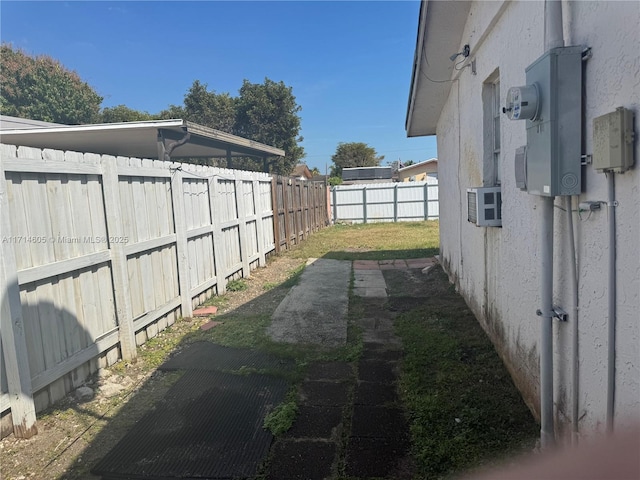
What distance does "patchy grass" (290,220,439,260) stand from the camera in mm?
10242

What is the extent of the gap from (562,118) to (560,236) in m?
0.63

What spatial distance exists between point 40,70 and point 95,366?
3078 centimetres

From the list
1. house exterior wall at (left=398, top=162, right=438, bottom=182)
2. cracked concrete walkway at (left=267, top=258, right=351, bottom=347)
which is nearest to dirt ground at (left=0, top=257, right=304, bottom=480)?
cracked concrete walkway at (left=267, top=258, right=351, bottom=347)

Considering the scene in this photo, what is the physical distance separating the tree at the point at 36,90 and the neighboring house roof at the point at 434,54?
2723cm

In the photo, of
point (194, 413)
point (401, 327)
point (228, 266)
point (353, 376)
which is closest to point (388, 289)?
point (401, 327)

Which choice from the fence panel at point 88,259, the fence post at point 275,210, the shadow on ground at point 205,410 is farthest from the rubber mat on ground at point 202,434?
the fence post at point 275,210

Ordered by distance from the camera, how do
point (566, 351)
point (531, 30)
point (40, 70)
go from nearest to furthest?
point (566, 351)
point (531, 30)
point (40, 70)

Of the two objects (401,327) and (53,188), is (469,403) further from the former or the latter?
(53,188)

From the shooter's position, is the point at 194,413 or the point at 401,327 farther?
the point at 401,327

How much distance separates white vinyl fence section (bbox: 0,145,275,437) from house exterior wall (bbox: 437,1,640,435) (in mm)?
3339

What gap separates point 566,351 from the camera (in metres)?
2.22

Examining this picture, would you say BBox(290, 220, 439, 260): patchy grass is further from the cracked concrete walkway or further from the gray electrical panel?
the gray electrical panel

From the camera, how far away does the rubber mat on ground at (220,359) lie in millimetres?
3908

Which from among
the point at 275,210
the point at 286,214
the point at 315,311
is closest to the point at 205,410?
the point at 315,311
